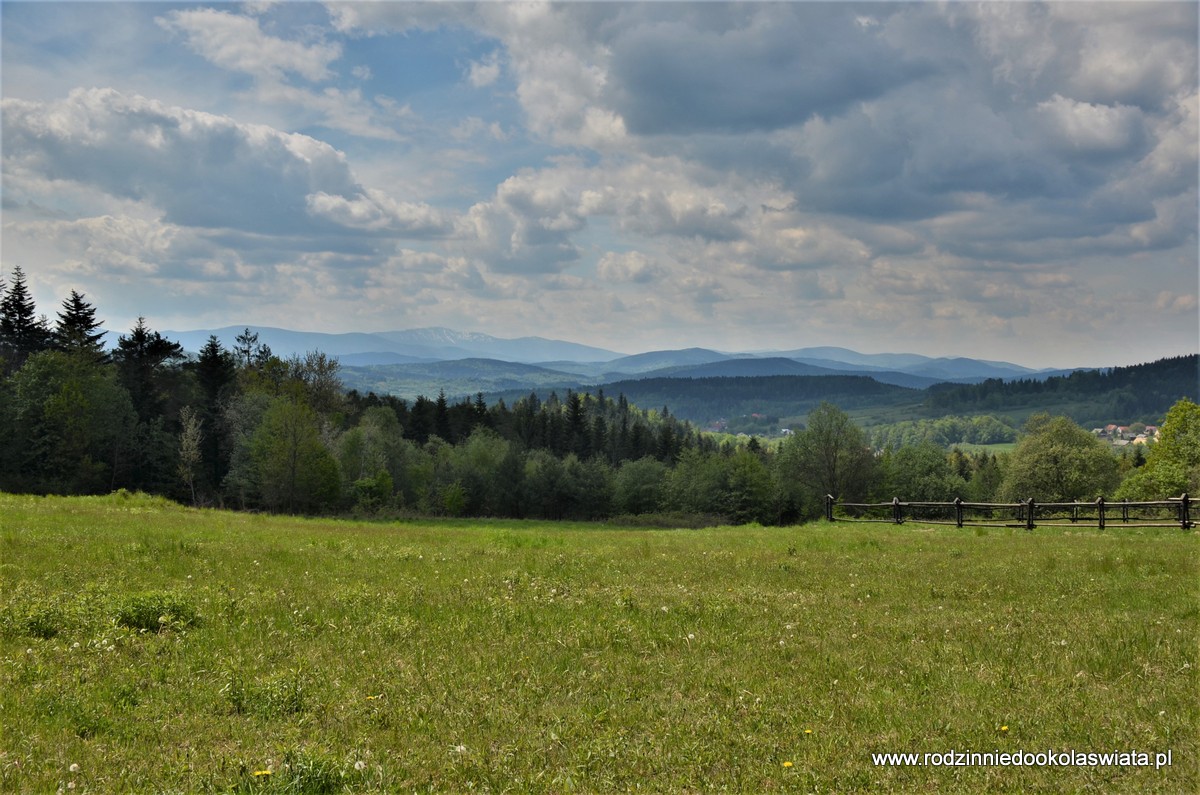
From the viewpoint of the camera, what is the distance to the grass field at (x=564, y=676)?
6.97m

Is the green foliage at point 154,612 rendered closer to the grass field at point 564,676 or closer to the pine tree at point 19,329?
the grass field at point 564,676

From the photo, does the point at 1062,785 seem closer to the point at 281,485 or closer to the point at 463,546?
the point at 463,546

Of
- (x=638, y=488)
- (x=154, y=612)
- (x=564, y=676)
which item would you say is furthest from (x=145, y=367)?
(x=564, y=676)

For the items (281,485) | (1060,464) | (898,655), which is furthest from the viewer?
(1060,464)


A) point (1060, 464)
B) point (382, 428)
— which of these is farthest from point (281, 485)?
point (1060, 464)

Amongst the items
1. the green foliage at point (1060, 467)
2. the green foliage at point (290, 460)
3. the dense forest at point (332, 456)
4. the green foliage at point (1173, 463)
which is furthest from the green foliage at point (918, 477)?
the green foliage at point (290, 460)

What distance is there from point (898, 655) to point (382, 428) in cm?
9477

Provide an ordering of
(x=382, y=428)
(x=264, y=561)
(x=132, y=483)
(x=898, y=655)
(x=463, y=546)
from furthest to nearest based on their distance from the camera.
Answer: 1. (x=382, y=428)
2. (x=132, y=483)
3. (x=463, y=546)
4. (x=264, y=561)
5. (x=898, y=655)

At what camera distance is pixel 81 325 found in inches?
3044

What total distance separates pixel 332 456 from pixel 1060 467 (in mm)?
83021

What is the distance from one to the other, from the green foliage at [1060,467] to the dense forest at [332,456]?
26cm

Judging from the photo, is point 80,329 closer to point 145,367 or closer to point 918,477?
point 145,367

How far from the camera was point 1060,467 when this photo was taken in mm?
83062

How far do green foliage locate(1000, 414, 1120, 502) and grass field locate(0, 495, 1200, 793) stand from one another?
7634 cm
